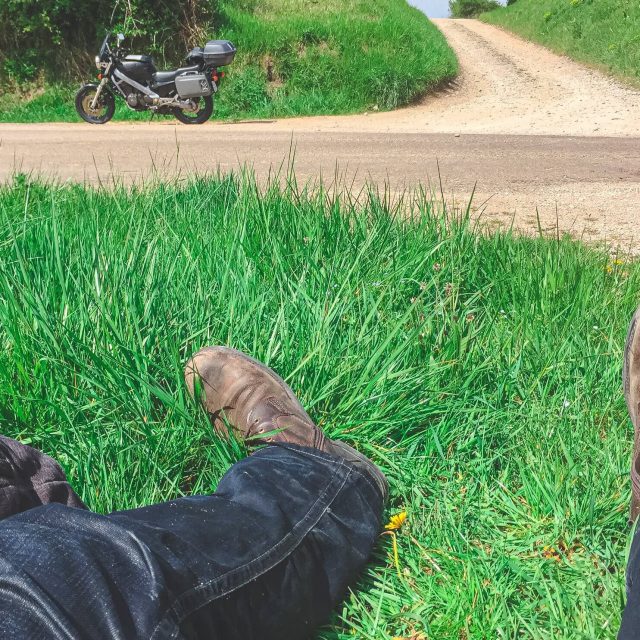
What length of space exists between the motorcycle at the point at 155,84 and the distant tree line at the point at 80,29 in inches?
96.4

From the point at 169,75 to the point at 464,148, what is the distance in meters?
4.54

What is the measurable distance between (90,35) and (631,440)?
13676 millimetres

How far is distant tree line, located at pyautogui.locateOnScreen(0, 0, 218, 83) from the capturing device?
13.0 metres

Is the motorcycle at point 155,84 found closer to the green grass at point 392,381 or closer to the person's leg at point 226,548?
the green grass at point 392,381

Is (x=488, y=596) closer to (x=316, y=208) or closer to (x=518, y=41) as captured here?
(x=316, y=208)

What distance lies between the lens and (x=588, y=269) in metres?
2.86

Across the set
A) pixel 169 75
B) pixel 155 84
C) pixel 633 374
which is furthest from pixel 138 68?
pixel 633 374

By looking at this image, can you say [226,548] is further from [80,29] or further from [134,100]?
[80,29]

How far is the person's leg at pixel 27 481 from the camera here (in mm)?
1440

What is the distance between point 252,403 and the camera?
6.24 feet

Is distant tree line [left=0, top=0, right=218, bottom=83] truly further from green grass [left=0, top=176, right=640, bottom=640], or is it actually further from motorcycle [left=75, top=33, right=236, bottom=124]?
green grass [left=0, top=176, right=640, bottom=640]

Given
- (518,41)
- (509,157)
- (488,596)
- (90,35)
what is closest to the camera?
(488,596)

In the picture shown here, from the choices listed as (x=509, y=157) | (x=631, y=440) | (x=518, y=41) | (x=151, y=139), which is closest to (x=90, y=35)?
(x=151, y=139)

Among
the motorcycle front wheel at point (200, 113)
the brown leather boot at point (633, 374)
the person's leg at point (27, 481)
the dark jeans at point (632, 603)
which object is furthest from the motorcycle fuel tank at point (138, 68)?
the dark jeans at point (632, 603)
